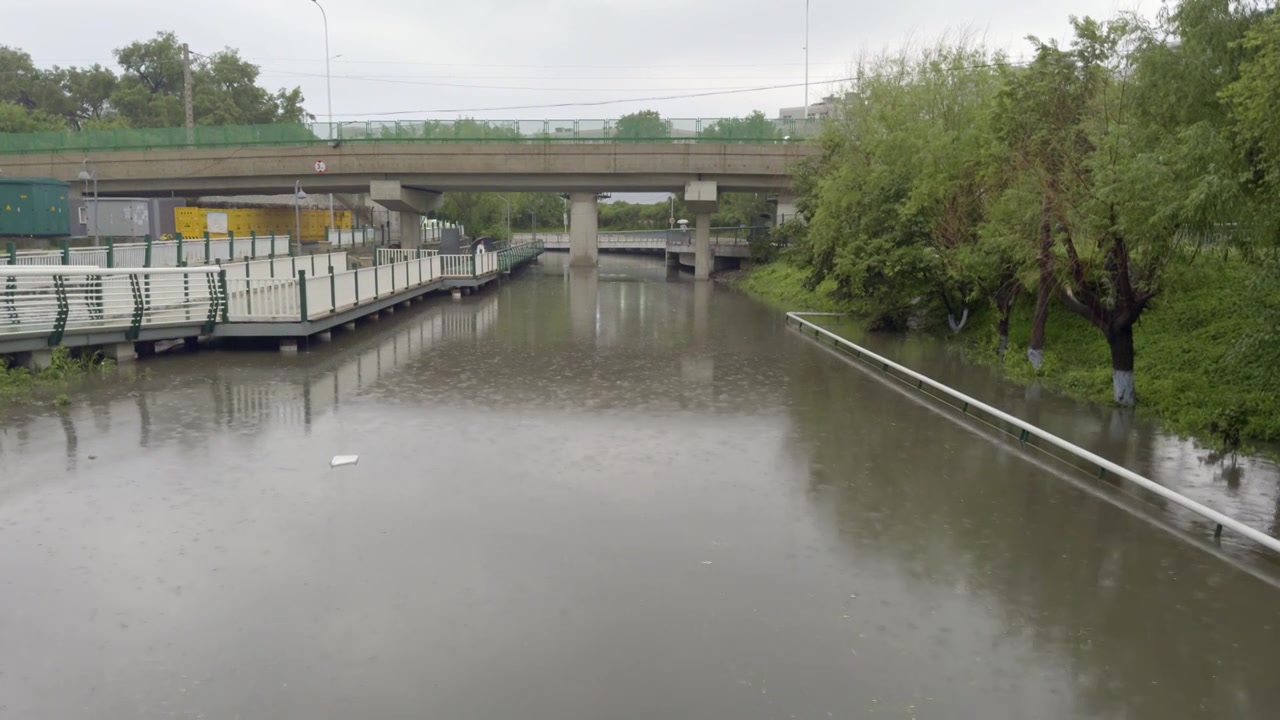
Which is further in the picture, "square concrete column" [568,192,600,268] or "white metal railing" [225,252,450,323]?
"square concrete column" [568,192,600,268]

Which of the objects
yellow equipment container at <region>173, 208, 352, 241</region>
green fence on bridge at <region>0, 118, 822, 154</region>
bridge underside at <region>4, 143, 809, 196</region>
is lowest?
yellow equipment container at <region>173, 208, 352, 241</region>

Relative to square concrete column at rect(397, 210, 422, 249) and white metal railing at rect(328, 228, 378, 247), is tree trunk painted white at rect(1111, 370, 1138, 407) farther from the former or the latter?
square concrete column at rect(397, 210, 422, 249)

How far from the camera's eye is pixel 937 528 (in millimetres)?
8398

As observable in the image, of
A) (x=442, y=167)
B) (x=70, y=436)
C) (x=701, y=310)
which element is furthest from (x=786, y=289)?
(x=70, y=436)

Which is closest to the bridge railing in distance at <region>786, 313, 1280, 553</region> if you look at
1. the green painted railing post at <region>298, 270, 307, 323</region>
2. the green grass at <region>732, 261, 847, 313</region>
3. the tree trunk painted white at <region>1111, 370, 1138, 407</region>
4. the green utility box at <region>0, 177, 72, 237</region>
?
the tree trunk painted white at <region>1111, 370, 1138, 407</region>

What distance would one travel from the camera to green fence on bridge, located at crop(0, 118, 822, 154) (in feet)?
147

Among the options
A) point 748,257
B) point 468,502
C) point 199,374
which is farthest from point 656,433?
point 748,257

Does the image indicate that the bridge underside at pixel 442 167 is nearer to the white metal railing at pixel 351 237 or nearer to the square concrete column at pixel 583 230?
the white metal railing at pixel 351 237

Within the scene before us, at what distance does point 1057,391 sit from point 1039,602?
31.0 ft

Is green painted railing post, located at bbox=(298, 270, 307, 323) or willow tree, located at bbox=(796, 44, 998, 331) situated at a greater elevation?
willow tree, located at bbox=(796, 44, 998, 331)

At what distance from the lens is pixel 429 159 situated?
45.2 meters

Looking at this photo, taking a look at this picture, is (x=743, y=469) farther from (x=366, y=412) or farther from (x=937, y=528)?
(x=366, y=412)

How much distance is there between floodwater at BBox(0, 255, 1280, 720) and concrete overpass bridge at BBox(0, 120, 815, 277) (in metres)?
32.4

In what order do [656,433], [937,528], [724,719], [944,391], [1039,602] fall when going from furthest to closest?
1. [944,391]
2. [656,433]
3. [937,528]
4. [1039,602]
5. [724,719]
